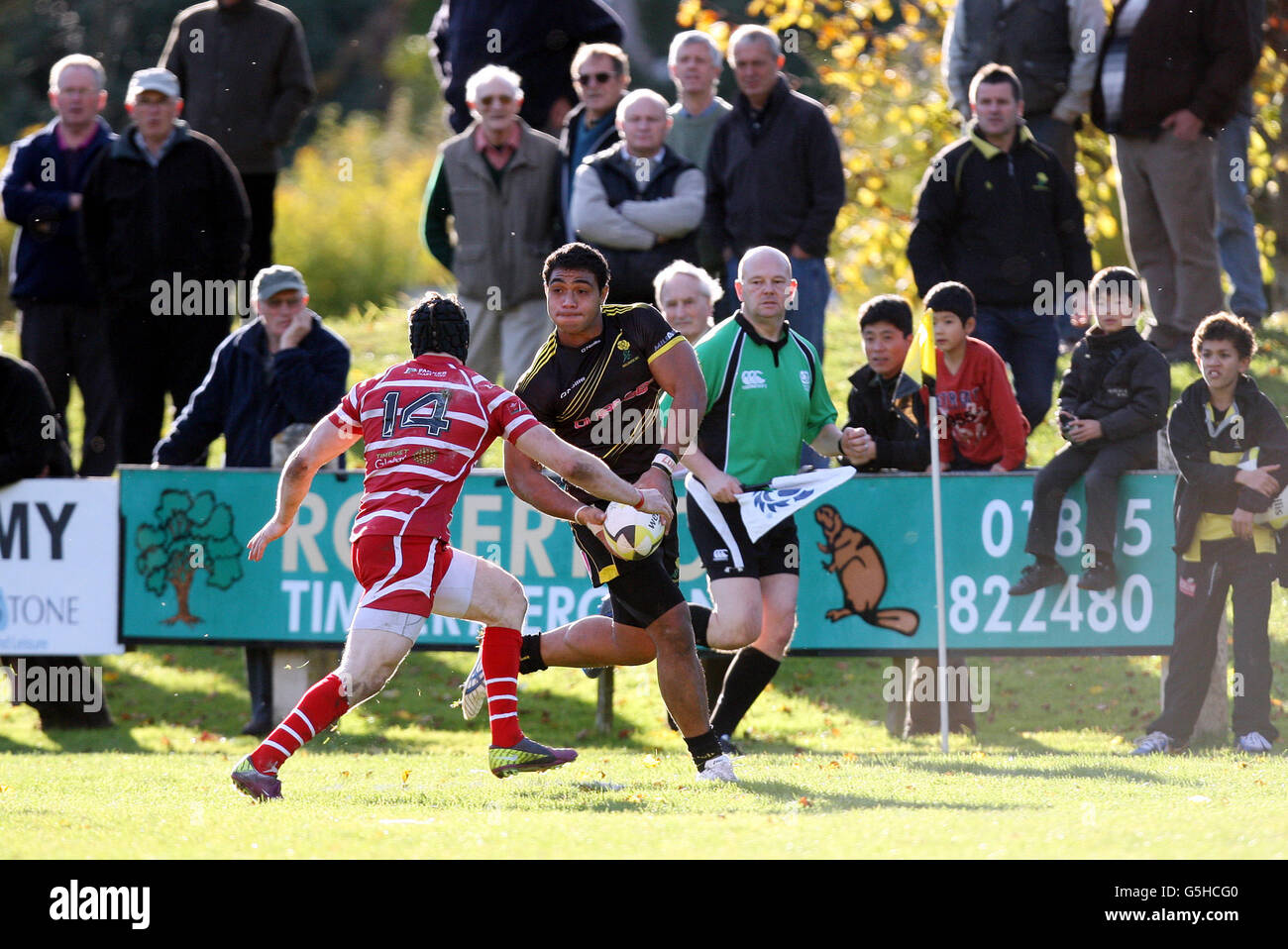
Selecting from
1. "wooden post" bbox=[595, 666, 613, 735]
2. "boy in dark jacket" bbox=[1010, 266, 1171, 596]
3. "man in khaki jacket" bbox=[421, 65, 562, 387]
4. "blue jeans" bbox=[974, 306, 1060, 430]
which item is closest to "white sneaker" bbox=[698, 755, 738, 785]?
"boy in dark jacket" bbox=[1010, 266, 1171, 596]

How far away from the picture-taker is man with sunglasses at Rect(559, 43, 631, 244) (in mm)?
14039

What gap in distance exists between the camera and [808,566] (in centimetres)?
1204

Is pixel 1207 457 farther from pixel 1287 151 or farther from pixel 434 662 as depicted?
pixel 1287 151

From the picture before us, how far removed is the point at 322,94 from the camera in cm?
4191

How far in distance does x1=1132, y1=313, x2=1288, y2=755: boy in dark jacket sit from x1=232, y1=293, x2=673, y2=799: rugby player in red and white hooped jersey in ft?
12.9

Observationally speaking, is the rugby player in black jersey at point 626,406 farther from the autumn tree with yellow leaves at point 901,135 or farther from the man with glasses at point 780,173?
the autumn tree with yellow leaves at point 901,135

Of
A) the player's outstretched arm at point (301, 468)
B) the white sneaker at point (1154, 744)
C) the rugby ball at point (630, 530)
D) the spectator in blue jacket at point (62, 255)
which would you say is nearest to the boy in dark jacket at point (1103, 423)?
the white sneaker at point (1154, 744)

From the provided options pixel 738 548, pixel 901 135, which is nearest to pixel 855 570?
pixel 738 548

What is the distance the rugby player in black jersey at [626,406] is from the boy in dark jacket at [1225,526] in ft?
10.7

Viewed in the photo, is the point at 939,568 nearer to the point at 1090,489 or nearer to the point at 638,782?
the point at 1090,489

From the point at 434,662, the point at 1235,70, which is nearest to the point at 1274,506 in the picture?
the point at 1235,70

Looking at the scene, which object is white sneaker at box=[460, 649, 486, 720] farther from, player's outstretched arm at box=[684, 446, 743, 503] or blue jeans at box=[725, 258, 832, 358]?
blue jeans at box=[725, 258, 832, 358]

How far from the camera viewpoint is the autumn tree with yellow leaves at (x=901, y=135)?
2036 centimetres
